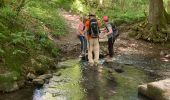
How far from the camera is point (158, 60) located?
656 inches

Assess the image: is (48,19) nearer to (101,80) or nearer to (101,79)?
(101,79)

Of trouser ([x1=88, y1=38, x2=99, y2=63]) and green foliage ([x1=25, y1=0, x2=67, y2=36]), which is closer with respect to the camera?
trouser ([x1=88, y1=38, x2=99, y2=63])

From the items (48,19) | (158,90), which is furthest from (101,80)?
(48,19)

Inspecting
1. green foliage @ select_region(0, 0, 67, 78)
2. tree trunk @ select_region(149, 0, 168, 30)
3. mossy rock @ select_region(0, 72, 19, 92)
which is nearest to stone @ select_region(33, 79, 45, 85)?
green foliage @ select_region(0, 0, 67, 78)

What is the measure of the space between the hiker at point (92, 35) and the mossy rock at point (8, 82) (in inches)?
148

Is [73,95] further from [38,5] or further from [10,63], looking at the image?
[38,5]

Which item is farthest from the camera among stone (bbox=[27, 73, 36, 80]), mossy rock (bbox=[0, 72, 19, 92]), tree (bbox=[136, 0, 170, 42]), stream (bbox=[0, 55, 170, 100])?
tree (bbox=[136, 0, 170, 42])

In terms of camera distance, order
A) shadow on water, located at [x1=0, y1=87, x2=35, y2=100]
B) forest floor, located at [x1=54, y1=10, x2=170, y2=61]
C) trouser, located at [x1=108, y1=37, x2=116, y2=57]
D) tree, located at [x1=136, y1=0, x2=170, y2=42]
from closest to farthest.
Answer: shadow on water, located at [x1=0, y1=87, x2=35, y2=100] → trouser, located at [x1=108, y1=37, x2=116, y2=57] → forest floor, located at [x1=54, y1=10, x2=170, y2=61] → tree, located at [x1=136, y1=0, x2=170, y2=42]

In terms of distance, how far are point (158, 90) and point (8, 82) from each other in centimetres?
462

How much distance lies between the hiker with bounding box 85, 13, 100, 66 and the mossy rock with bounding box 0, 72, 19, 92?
3.76 metres

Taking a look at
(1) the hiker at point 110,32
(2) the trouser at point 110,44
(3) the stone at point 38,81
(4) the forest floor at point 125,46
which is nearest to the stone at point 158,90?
(3) the stone at point 38,81

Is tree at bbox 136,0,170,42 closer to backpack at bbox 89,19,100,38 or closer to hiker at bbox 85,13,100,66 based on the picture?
hiker at bbox 85,13,100,66

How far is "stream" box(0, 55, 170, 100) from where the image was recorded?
11.0 metres

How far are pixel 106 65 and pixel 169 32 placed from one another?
6691mm
